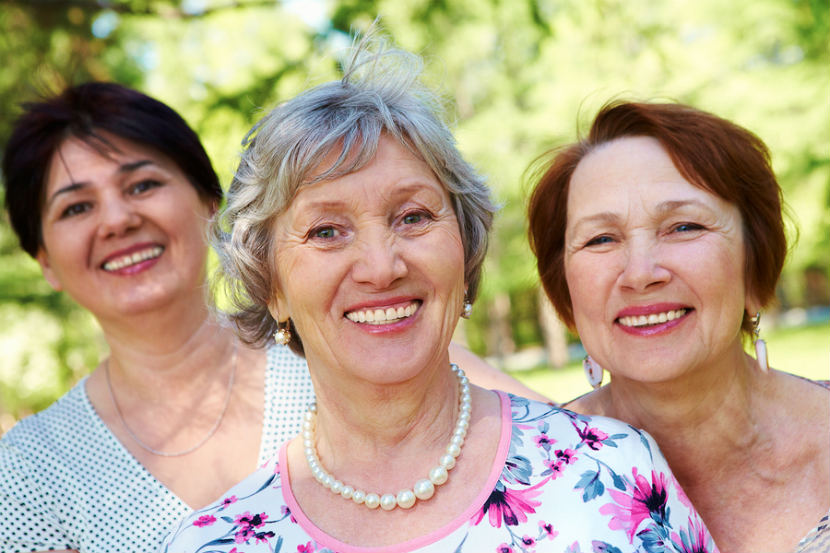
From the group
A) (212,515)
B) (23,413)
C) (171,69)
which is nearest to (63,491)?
(212,515)

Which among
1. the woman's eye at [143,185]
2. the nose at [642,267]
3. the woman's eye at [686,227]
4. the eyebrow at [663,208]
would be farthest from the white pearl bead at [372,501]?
the woman's eye at [143,185]

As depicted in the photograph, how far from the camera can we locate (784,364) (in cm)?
1500

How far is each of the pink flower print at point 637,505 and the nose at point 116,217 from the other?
2220mm

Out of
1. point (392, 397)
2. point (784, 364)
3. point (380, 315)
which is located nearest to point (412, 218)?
point (380, 315)

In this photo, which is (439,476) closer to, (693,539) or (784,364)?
(693,539)

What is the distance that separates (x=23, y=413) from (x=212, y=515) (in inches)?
627

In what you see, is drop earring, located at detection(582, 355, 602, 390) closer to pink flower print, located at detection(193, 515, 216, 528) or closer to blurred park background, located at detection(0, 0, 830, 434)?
pink flower print, located at detection(193, 515, 216, 528)

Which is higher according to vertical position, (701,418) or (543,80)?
(543,80)

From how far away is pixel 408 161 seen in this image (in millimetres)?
2322

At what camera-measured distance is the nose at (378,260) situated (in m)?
2.20

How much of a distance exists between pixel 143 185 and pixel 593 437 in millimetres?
2207

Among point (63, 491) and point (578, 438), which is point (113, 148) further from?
point (578, 438)

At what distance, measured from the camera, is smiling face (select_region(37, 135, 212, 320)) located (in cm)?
336

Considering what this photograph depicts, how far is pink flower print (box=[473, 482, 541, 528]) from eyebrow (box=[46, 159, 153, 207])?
210cm
